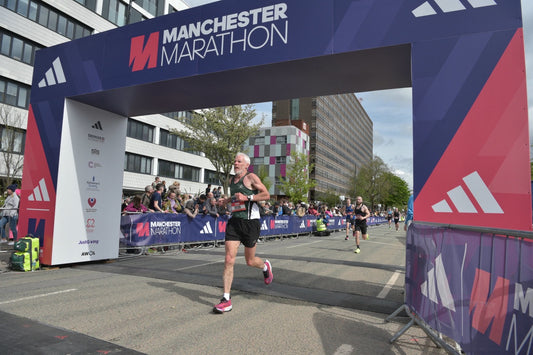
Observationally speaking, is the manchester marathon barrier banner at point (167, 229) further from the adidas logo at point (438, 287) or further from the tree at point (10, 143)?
the tree at point (10, 143)

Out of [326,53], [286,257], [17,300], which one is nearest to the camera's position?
[17,300]

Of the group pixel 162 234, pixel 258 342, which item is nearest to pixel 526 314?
pixel 258 342

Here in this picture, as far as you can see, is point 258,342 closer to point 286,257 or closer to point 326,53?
point 326,53

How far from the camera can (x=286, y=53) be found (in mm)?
5801

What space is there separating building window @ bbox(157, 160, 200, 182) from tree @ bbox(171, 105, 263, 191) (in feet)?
40.5

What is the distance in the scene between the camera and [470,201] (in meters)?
4.25

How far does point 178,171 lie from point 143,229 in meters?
32.7

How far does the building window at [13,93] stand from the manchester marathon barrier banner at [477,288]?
93.4 ft

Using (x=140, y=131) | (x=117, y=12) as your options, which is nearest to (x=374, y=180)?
(x=140, y=131)

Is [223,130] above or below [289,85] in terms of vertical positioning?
above

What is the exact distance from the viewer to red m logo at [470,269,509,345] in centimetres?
247

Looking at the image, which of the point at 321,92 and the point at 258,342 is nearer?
the point at 258,342

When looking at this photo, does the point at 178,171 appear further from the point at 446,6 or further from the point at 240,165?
the point at 446,6

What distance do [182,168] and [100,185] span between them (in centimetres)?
3493
